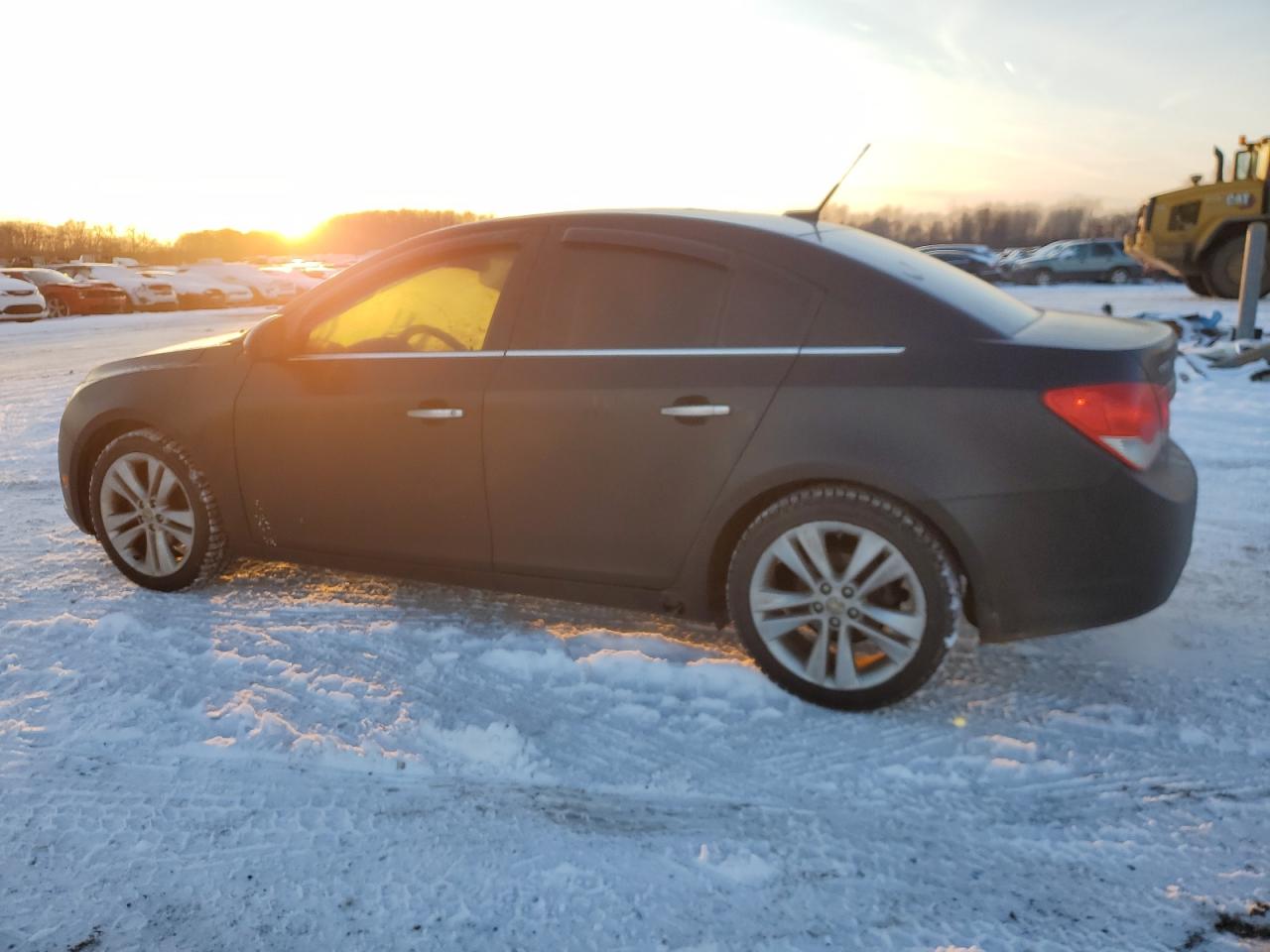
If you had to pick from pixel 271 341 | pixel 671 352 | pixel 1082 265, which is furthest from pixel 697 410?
pixel 1082 265

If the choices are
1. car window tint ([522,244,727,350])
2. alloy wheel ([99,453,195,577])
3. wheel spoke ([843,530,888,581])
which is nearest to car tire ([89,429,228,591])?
alloy wheel ([99,453,195,577])

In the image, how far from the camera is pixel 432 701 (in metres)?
3.26

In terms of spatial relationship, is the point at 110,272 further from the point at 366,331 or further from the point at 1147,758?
the point at 1147,758

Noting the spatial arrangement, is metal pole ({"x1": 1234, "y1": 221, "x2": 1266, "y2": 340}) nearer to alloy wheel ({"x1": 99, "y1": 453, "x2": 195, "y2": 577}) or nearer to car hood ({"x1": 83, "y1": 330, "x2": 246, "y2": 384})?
car hood ({"x1": 83, "y1": 330, "x2": 246, "y2": 384})

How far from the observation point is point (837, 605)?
312 centimetres

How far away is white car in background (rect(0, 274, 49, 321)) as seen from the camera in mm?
21141

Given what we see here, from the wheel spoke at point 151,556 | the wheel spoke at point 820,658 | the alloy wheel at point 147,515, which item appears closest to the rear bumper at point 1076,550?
the wheel spoke at point 820,658

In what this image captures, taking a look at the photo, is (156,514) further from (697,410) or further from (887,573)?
(887,573)

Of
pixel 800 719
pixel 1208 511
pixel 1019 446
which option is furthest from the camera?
pixel 1208 511

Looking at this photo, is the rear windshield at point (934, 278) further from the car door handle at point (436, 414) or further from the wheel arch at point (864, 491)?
the car door handle at point (436, 414)

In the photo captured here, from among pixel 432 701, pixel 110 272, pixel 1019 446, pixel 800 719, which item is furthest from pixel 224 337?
pixel 110 272

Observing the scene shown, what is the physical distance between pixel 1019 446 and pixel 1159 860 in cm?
115

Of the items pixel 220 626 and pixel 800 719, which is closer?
pixel 800 719

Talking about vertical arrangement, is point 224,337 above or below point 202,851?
above
